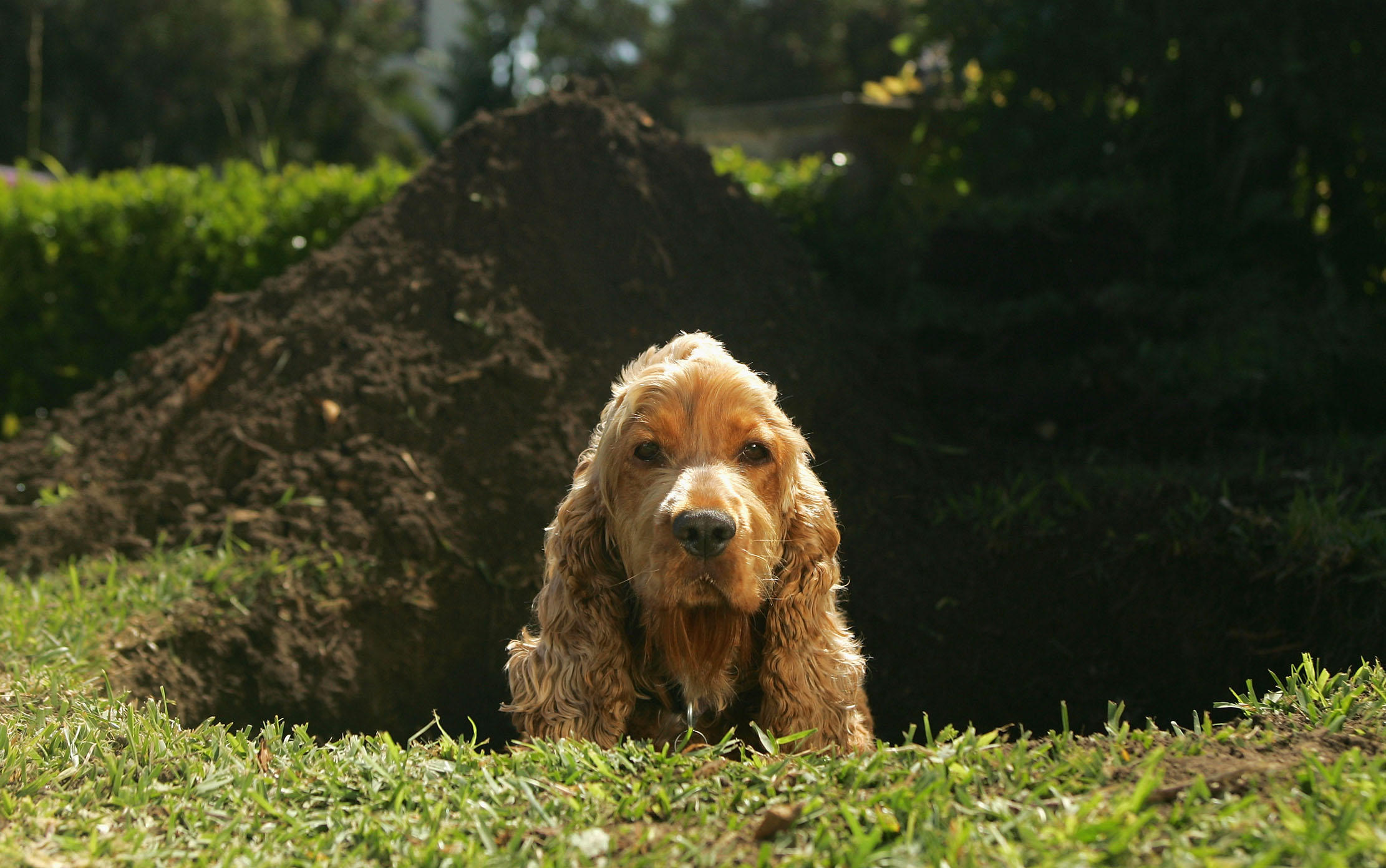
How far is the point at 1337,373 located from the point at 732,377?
174 inches

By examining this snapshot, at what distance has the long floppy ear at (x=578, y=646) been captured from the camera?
304 cm

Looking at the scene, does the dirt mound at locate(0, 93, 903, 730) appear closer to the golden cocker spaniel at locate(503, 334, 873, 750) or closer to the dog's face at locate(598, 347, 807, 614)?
the golden cocker spaniel at locate(503, 334, 873, 750)

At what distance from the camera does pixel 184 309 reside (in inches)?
302

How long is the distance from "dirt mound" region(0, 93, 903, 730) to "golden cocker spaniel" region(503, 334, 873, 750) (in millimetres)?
1388

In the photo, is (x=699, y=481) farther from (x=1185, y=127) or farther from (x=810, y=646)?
(x=1185, y=127)

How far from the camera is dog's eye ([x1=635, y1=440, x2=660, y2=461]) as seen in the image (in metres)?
3.06

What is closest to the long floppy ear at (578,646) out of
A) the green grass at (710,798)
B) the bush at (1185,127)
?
the green grass at (710,798)

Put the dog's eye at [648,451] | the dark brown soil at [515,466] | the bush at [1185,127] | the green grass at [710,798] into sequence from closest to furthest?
1. the green grass at [710,798]
2. the dog's eye at [648,451]
3. the dark brown soil at [515,466]
4. the bush at [1185,127]

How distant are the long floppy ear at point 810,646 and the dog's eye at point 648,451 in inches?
19.8

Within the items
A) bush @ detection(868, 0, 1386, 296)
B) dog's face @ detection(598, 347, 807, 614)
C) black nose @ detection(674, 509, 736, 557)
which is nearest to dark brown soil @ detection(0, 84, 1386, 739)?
bush @ detection(868, 0, 1386, 296)

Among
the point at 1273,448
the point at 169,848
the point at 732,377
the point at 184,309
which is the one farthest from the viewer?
the point at 184,309

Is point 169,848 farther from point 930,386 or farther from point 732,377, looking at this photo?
point 930,386

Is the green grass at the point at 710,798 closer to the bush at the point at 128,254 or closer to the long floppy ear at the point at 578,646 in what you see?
the long floppy ear at the point at 578,646

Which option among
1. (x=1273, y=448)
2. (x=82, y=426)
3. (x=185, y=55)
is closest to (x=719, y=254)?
(x=1273, y=448)
